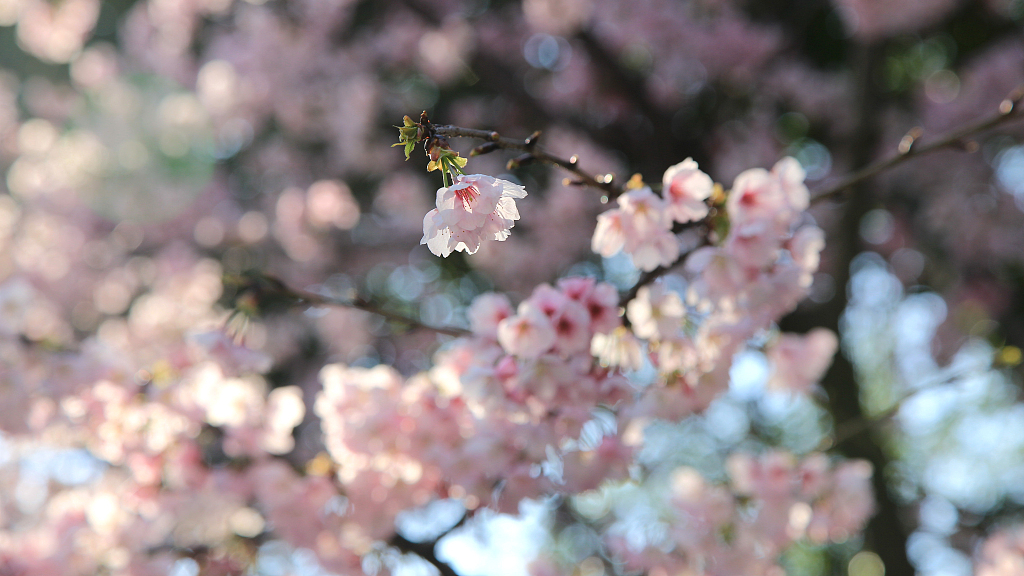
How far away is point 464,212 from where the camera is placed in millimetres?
790

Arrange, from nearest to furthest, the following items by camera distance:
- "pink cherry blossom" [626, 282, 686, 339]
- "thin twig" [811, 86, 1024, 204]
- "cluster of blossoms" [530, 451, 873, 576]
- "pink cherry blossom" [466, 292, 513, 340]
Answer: "thin twig" [811, 86, 1024, 204], "pink cherry blossom" [626, 282, 686, 339], "pink cherry blossom" [466, 292, 513, 340], "cluster of blossoms" [530, 451, 873, 576]

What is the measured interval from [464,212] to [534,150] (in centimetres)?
31

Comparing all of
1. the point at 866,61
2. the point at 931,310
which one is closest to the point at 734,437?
the point at 931,310

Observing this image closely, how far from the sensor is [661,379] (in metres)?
1.53

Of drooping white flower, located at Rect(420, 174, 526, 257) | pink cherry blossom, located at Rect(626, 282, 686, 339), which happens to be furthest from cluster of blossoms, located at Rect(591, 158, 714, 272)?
drooping white flower, located at Rect(420, 174, 526, 257)

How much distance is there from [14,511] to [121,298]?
2.46m

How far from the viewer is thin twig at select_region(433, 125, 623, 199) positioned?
2.56 ft

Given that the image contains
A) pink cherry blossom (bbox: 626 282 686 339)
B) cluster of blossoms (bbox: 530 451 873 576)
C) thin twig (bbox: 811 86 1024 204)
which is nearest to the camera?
thin twig (bbox: 811 86 1024 204)

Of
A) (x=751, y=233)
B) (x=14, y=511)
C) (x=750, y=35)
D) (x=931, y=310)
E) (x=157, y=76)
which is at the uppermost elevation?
(x=157, y=76)

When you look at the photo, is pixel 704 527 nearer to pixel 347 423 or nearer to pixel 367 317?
pixel 347 423

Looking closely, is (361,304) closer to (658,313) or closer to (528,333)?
(528,333)

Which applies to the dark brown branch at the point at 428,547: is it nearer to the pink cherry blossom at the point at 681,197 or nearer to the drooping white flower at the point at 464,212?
the pink cherry blossom at the point at 681,197

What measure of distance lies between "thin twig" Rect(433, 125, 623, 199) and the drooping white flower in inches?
2.4

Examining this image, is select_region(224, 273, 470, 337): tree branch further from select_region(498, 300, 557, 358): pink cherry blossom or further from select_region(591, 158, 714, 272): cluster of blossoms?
select_region(591, 158, 714, 272): cluster of blossoms
